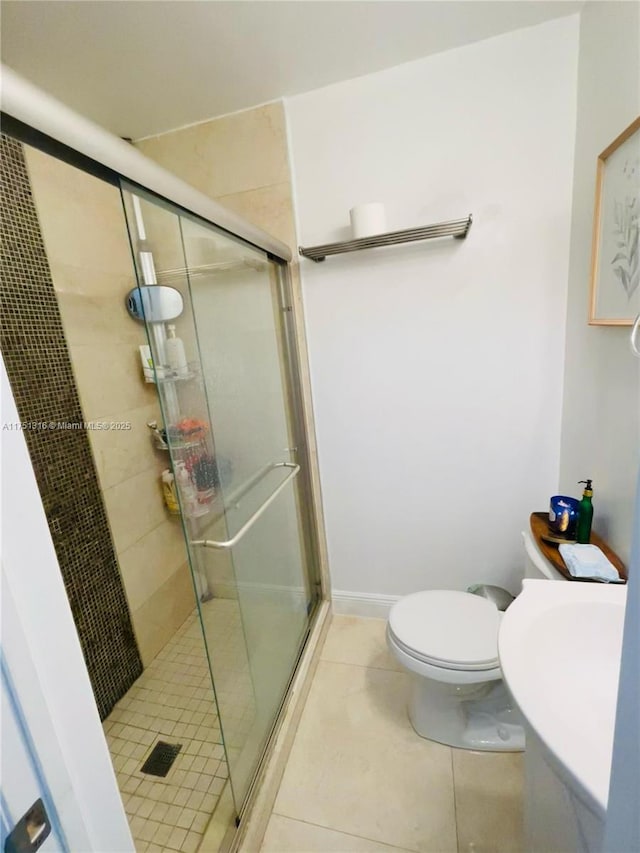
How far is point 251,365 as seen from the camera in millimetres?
1382

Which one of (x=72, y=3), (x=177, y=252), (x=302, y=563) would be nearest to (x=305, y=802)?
(x=302, y=563)

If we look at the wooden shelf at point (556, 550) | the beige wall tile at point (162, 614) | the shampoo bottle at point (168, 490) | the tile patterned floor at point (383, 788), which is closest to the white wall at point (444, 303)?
the wooden shelf at point (556, 550)

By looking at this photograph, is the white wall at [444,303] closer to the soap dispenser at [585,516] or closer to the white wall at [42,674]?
the soap dispenser at [585,516]

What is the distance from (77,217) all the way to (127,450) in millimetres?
965

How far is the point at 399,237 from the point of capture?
4.41 feet

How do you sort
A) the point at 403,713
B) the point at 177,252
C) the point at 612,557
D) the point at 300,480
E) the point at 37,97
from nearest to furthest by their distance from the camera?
the point at 37,97 → the point at 177,252 → the point at 612,557 → the point at 403,713 → the point at 300,480

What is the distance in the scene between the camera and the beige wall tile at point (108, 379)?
4.62ft

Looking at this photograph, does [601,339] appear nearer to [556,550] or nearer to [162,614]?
[556,550]

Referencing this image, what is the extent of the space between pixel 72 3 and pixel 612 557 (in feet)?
7.24

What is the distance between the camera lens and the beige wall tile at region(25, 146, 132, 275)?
4.28ft

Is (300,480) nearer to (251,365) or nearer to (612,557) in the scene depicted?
(251,365)

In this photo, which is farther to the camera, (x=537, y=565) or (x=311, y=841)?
(x=537, y=565)

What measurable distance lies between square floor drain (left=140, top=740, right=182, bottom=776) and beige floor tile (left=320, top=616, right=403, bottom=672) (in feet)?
2.21

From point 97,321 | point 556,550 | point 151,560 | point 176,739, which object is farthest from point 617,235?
point 176,739
